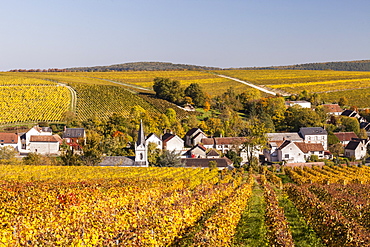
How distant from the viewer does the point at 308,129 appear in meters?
80.3

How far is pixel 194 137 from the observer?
7619 cm

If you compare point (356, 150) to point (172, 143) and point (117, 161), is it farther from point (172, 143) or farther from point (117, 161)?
point (117, 161)

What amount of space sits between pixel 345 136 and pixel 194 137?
92.9ft

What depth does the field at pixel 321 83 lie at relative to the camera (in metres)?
120

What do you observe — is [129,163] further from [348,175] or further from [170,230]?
[170,230]

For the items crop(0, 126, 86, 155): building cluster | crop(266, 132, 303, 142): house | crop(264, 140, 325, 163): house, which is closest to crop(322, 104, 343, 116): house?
crop(266, 132, 303, 142): house

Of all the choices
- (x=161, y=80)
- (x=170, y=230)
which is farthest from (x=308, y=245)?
(x=161, y=80)

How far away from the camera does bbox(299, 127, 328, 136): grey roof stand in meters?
79.2

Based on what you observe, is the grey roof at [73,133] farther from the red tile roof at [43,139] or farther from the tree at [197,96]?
the tree at [197,96]

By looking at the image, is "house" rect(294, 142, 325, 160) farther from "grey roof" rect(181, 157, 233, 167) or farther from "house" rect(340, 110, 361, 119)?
"house" rect(340, 110, 361, 119)

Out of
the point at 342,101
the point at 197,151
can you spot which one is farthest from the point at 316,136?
the point at 342,101

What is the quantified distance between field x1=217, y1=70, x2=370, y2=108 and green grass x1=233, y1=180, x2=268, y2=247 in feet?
322

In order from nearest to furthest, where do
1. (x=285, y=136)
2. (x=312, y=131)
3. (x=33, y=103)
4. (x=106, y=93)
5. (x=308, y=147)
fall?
(x=308, y=147) < (x=285, y=136) < (x=312, y=131) < (x=33, y=103) < (x=106, y=93)

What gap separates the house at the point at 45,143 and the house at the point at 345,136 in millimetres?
49811
